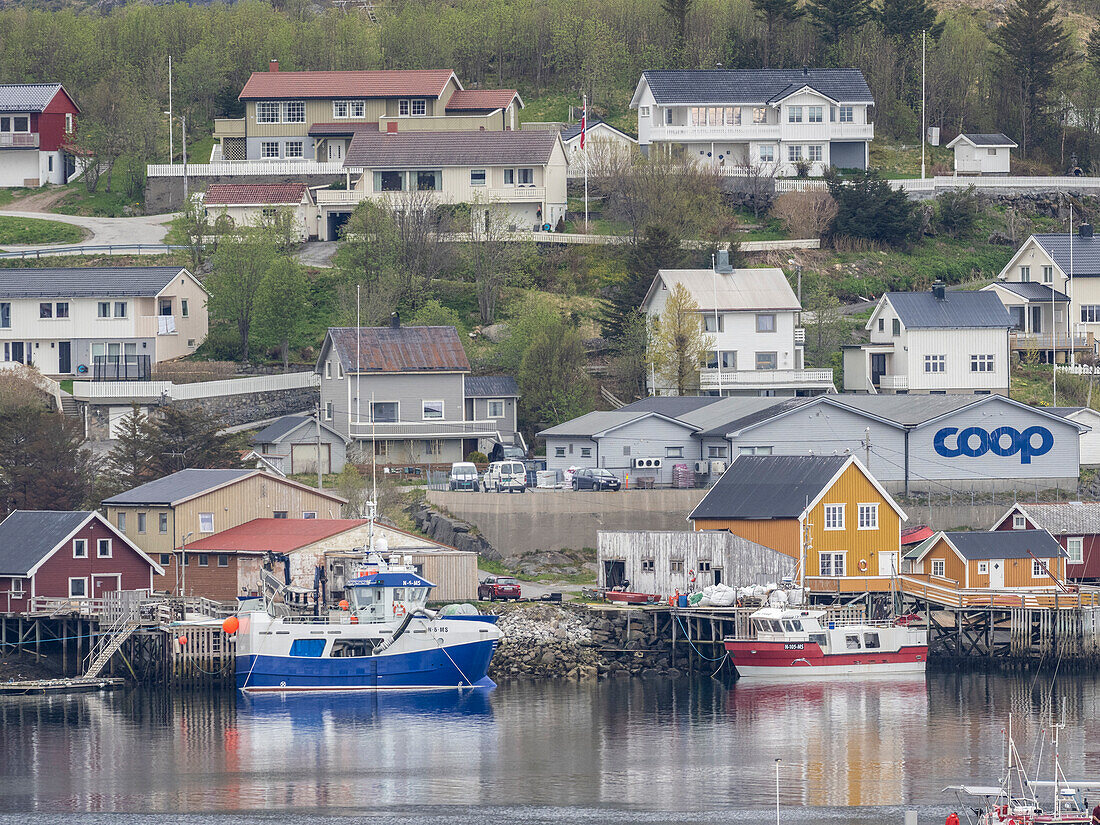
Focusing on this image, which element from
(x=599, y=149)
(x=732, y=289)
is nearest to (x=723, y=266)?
(x=732, y=289)

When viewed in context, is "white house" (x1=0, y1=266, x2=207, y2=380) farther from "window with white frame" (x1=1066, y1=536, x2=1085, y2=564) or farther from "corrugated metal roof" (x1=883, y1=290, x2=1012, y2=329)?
"window with white frame" (x1=1066, y1=536, x2=1085, y2=564)

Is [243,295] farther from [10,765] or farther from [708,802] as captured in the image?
[708,802]

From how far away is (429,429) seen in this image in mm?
80438

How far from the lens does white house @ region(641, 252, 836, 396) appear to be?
86.7 meters

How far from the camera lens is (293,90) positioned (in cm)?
11181

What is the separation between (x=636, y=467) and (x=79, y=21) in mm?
69109

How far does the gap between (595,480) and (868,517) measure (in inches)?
451

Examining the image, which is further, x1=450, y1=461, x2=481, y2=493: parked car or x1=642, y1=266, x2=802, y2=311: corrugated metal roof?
x1=642, y1=266, x2=802, y2=311: corrugated metal roof

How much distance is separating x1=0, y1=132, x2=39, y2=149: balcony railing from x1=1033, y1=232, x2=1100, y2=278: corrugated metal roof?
5404 cm

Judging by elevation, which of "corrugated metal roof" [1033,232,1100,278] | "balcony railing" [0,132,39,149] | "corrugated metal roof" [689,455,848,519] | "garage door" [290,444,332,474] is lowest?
"corrugated metal roof" [689,455,848,519]

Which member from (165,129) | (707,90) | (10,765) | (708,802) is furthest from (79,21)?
(708,802)

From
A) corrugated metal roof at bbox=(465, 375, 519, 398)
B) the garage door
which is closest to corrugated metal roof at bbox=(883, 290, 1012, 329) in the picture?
corrugated metal roof at bbox=(465, 375, 519, 398)

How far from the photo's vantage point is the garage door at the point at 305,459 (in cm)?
7856

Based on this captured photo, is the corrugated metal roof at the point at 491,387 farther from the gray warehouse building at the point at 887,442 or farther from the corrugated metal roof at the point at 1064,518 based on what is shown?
the corrugated metal roof at the point at 1064,518
